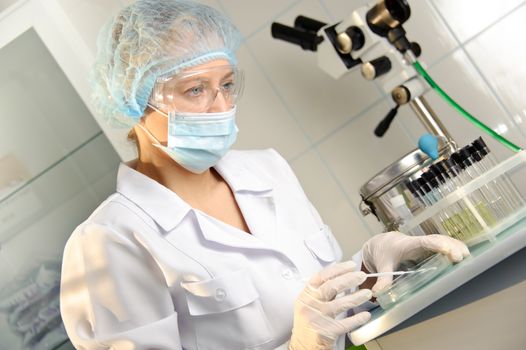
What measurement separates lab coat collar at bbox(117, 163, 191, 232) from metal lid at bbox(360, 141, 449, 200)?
49 cm

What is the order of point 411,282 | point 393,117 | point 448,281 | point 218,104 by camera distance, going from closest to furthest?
point 448,281, point 411,282, point 218,104, point 393,117

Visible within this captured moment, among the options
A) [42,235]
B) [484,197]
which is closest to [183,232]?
[484,197]

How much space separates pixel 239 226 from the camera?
5.03 ft

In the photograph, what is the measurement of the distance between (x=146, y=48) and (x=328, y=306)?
2.39 feet

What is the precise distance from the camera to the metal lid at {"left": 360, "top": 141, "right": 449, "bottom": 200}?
1.53 meters

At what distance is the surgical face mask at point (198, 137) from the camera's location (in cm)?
143

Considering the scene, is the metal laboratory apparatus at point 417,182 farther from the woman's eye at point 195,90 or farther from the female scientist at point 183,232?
the woman's eye at point 195,90

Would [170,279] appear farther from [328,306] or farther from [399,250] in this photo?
[399,250]

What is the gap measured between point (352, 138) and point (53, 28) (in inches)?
44.0

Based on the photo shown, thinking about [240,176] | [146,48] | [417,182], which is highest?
[146,48]

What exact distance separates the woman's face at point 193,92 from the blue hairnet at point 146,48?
0.9 inches

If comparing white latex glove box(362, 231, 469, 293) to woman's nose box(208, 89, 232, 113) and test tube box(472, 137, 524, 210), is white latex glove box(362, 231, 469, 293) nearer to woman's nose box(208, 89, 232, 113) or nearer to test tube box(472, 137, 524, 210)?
test tube box(472, 137, 524, 210)

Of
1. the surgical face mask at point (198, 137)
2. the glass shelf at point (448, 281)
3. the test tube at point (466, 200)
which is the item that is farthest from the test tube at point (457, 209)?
the surgical face mask at point (198, 137)

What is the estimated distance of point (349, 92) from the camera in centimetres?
214
